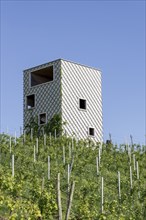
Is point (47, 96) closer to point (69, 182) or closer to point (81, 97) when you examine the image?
point (81, 97)

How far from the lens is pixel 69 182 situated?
17.8m

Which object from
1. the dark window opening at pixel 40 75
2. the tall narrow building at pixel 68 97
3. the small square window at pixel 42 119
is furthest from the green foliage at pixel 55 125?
the dark window opening at pixel 40 75

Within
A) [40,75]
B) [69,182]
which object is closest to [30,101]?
[40,75]

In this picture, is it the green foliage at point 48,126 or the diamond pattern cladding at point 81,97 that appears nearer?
the green foliage at point 48,126

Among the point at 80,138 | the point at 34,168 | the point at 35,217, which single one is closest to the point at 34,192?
the point at 35,217

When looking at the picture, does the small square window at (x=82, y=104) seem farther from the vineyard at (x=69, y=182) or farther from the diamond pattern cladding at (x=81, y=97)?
the vineyard at (x=69, y=182)

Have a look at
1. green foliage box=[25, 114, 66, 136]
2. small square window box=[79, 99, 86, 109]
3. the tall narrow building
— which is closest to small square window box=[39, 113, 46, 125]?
the tall narrow building

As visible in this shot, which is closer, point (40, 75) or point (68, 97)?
point (68, 97)

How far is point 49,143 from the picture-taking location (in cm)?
2662

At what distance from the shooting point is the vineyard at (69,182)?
13.6 meters

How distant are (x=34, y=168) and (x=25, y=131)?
1187 centimetres

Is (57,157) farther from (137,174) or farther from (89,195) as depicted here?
(89,195)

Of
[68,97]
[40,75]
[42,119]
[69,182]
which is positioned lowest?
[69,182]

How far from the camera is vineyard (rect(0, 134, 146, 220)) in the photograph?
13.6 meters
